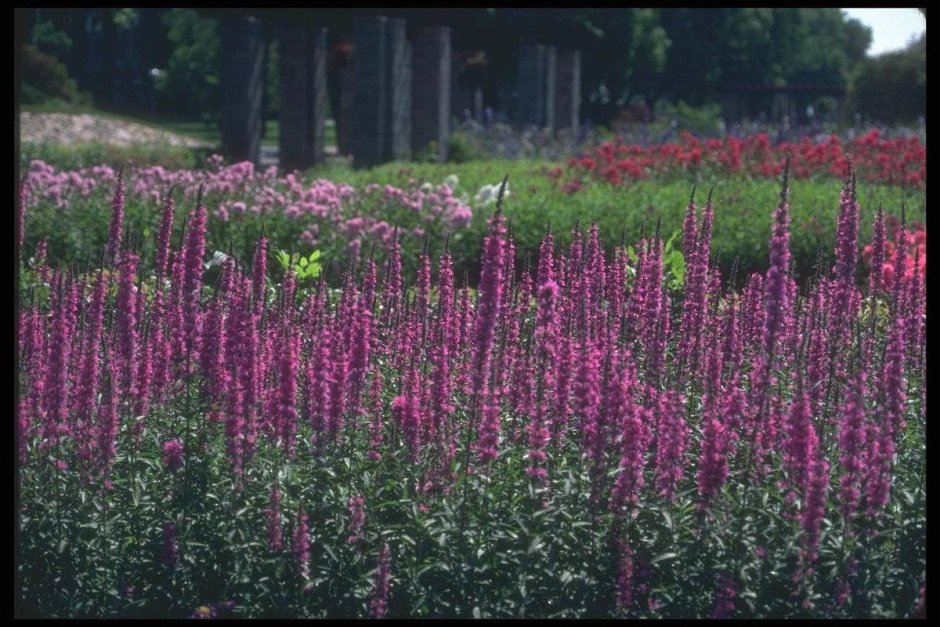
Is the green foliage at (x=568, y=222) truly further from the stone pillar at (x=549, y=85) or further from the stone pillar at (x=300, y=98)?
the stone pillar at (x=549, y=85)

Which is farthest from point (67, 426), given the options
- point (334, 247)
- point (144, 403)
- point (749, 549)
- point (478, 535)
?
point (334, 247)

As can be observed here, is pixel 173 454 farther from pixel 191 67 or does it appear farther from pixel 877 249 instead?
pixel 191 67

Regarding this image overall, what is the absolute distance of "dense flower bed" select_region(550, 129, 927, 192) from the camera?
17422mm

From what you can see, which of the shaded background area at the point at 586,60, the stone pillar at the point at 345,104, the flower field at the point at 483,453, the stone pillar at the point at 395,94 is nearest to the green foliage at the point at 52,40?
the shaded background area at the point at 586,60

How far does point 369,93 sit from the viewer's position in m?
22.5

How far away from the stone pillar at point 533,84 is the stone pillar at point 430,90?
5.39m

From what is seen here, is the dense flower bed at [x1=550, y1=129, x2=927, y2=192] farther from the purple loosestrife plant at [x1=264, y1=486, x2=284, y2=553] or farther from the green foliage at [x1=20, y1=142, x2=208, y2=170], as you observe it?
the purple loosestrife plant at [x1=264, y1=486, x2=284, y2=553]


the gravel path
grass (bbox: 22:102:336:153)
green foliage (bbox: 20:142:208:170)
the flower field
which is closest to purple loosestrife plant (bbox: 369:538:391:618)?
the flower field

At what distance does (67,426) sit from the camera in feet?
19.2

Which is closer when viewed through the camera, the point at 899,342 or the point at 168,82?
the point at 899,342

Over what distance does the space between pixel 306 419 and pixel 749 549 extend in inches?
85.4

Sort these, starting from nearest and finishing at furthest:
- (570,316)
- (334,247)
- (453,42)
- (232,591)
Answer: (232,591), (570,316), (334,247), (453,42)

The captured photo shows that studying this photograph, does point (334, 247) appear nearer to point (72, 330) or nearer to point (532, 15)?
point (72, 330)

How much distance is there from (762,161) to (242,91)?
428 inches
